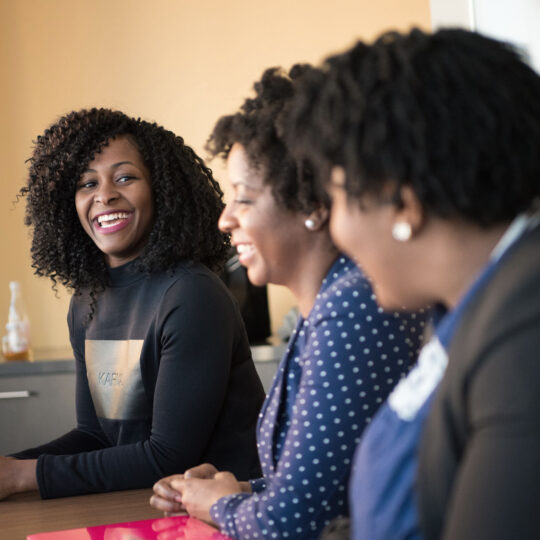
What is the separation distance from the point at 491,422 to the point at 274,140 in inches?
28.7

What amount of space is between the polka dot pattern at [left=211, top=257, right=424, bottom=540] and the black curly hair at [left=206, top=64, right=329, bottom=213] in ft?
0.49

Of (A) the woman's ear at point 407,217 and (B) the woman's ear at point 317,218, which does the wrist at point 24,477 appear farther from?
(A) the woman's ear at point 407,217

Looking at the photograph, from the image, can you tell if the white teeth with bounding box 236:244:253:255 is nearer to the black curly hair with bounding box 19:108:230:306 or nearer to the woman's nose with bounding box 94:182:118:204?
the black curly hair with bounding box 19:108:230:306

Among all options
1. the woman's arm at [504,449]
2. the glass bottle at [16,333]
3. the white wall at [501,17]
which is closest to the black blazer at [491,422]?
the woman's arm at [504,449]

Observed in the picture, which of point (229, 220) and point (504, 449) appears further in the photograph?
point (229, 220)

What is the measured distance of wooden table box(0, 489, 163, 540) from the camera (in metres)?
1.29

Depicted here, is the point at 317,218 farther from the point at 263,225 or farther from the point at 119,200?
the point at 119,200

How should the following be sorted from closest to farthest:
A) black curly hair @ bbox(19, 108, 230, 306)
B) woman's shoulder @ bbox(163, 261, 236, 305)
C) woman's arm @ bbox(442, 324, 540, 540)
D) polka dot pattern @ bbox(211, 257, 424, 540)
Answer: woman's arm @ bbox(442, 324, 540, 540) → polka dot pattern @ bbox(211, 257, 424, 540) → woman's shoulder @ bbox(163, 261, 236, 305) → black curly hair @ bbox(19, 108, 230, 306)

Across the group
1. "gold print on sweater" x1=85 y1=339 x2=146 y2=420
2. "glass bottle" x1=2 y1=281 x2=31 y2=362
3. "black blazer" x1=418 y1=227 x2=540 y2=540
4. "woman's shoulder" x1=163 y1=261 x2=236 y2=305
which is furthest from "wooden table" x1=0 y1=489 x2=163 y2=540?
"glass bottle" x1=2 y1=281 x2=31 y2=362

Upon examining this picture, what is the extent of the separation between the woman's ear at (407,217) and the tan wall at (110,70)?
2.70m

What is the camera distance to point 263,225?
4.05ft

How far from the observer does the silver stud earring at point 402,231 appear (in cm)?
72

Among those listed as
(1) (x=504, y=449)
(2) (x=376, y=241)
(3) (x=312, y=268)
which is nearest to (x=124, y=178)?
(3) (x=312, y=268)

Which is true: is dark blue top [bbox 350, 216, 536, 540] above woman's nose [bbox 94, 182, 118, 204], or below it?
below
